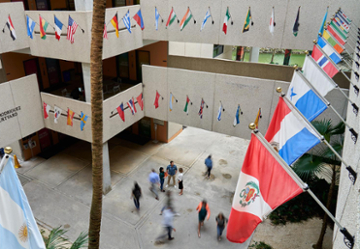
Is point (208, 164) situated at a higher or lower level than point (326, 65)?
lower

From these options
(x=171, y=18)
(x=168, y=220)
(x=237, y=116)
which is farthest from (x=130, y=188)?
(x=171, y=18)

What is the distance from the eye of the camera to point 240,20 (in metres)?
11.9

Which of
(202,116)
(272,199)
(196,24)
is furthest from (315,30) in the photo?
(272,199)

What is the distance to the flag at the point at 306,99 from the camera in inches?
250

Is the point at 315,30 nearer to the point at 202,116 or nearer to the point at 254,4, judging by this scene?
the point at 254,4

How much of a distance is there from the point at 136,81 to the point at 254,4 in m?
8.81

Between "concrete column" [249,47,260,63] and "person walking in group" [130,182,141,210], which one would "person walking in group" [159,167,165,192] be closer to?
"person walking in group" [130,182,141,210]

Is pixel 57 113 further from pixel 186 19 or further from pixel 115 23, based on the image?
pixel 186 19

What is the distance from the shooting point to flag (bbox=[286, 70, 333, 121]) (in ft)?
20.8

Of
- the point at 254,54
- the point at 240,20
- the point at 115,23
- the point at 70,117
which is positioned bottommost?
the point at 70,117

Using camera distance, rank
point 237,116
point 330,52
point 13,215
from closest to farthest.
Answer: point 13,215 → point 330,52 → point 237,116

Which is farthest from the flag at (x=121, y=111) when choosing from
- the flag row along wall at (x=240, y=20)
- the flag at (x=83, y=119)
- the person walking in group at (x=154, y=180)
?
the flag row along wall at (x=240, y=20)

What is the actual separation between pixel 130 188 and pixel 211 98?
5950mm

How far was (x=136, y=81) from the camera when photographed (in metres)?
17.7
